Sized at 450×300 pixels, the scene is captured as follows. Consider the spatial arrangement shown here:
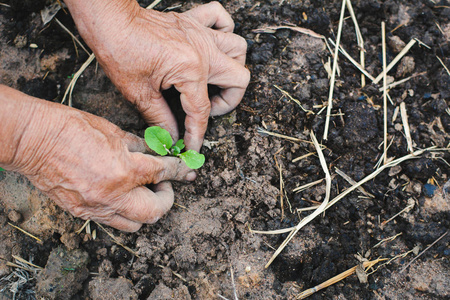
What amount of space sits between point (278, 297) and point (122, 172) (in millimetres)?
1290

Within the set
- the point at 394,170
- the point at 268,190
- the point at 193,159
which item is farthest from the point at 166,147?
the point at 394,170

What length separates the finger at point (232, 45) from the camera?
2.53 metres

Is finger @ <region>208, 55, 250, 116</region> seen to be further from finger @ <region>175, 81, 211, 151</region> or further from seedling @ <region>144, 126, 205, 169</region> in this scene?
seedling @ <region>144, 126, 205, 169</region>

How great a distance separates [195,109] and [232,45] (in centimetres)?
61

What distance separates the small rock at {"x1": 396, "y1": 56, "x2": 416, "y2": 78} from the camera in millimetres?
2902

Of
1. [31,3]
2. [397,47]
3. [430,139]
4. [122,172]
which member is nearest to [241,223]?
[122,172]

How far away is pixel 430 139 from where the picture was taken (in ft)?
8.96

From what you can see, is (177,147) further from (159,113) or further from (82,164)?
(82,164)

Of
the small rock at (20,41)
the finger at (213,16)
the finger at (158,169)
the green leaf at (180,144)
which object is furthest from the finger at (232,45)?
the small rock at (20,41)

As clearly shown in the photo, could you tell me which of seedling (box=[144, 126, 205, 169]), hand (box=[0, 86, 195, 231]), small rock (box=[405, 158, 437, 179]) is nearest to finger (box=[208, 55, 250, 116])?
seedling (box=[144, 126, 205, 169])

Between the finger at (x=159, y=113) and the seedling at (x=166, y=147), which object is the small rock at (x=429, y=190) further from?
the finger at (x=159, y=113)

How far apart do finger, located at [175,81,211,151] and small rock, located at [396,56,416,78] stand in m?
1.66

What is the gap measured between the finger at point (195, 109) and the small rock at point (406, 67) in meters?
1.66

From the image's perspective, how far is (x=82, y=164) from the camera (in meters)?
1.99
